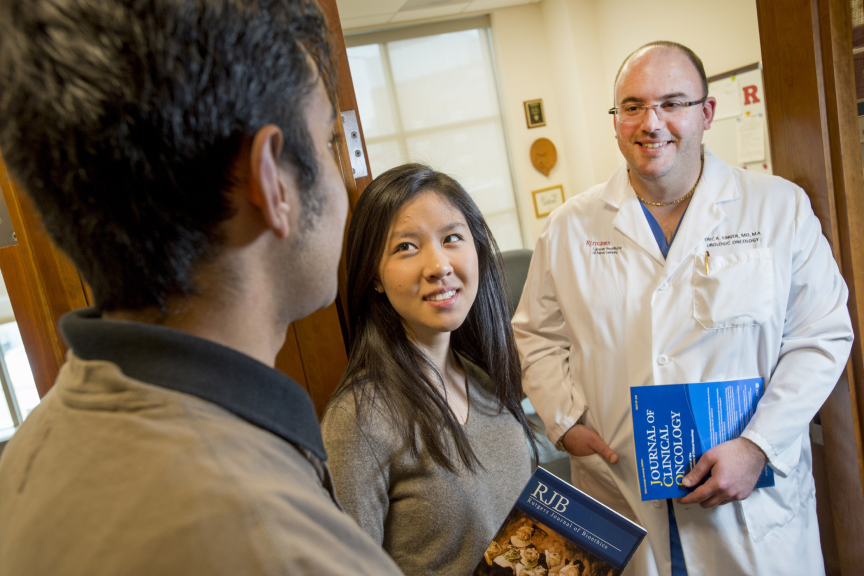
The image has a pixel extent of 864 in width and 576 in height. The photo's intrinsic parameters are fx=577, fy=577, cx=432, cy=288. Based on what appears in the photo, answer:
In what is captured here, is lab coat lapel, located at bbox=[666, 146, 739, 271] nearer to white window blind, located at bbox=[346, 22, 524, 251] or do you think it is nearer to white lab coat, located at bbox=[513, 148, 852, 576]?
white lab coat, located at bbox=[513, 148, 852, 576]

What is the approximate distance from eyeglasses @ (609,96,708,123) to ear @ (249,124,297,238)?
137cm

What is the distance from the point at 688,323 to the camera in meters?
1.56

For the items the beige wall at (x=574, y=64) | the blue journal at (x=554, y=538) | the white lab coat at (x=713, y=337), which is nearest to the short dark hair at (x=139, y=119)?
the blue journal at (x=554, y=538)

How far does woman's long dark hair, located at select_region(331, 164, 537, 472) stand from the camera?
1.15m

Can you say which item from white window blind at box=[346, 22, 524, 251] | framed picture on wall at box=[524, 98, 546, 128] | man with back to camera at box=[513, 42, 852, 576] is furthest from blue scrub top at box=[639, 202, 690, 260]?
framed picture on wall at box=[524, 98, 546, 128]

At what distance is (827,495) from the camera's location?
5.77ft

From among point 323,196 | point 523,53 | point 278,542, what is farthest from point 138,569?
point 523,53

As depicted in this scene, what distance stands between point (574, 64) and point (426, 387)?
201 inches

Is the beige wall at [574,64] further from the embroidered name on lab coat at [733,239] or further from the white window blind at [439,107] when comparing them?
the embroidered name on lab coat at [733,239]

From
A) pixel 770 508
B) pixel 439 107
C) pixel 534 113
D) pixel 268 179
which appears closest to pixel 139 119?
pixel 268 179

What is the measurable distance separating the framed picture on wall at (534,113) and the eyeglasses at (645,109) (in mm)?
4544

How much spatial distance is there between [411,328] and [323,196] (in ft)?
2.36

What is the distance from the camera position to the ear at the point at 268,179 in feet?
1.75

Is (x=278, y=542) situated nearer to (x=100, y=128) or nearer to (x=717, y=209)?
(x=100, y=128)
